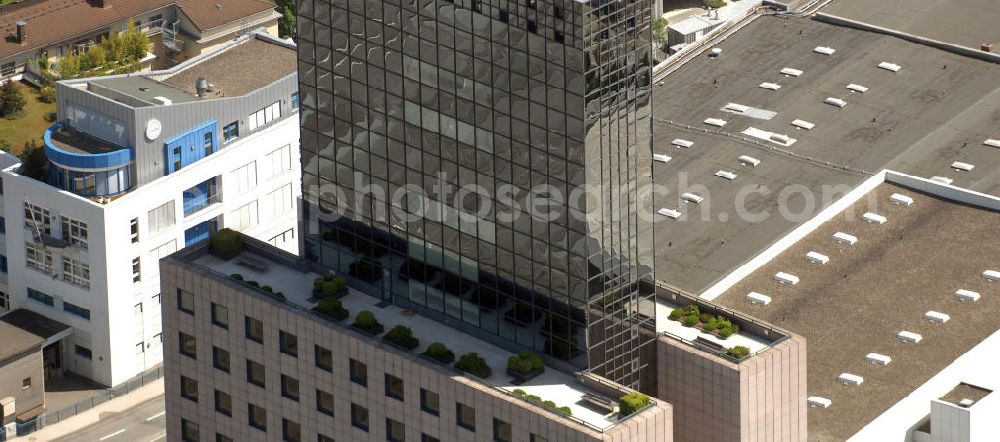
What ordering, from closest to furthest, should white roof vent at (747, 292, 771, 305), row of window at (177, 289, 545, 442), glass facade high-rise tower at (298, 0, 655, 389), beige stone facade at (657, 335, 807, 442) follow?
1. glass facade high-rise tower at (298, 0, 655, 389)
2. beige stone facade at (657, 335, 807, 442)
3. row of window at (177, 289, 545, 442)
4. white roof vent at (747, 292, 771, 305)

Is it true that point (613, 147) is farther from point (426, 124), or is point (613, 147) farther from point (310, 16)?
point (310, 16)

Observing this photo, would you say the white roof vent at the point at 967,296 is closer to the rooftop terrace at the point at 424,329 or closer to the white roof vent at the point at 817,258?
the white roof vent at the point at 817,258

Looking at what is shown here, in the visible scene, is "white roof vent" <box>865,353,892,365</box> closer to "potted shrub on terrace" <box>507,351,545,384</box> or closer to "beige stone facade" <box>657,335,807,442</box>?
"beige stone facade" <box>657,335,807,442</box>

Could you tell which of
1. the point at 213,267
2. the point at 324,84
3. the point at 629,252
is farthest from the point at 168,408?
the point at 629,252

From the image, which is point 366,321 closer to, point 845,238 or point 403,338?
point 403,338

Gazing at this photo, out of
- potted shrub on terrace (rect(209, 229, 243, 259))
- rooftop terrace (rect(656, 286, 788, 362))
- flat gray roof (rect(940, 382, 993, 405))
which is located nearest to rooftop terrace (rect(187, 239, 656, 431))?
potted shrub on terrace (rect(209, 229, 243, 259))

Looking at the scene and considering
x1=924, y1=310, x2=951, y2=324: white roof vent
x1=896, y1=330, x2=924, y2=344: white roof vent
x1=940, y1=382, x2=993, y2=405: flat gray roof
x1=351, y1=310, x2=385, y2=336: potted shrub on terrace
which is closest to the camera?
x1=351, y1=310, x2=385, y2=336: potted shrub on terrace
